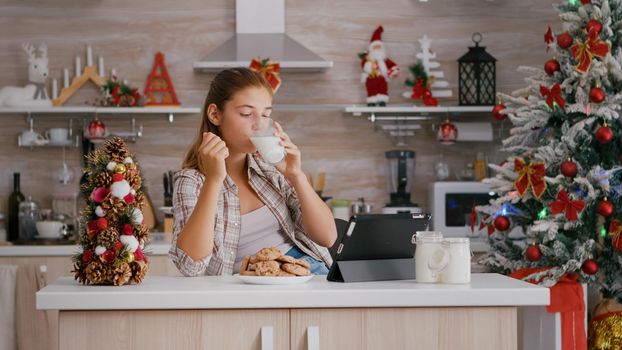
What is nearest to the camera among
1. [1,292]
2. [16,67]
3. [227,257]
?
[227,257]

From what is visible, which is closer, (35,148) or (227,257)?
(227,257)

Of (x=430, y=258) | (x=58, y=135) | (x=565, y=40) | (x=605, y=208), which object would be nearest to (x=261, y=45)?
(x=58, y=135)

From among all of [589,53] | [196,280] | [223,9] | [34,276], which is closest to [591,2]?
[589,53]

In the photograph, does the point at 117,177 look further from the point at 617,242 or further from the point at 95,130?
the point at 95,130

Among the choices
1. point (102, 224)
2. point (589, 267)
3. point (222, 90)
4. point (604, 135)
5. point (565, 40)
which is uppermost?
point (565, 40)

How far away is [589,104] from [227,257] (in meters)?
2.15

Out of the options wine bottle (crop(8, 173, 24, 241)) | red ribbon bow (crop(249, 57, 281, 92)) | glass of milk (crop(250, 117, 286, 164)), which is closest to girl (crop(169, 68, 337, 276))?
glass of milk (crop(250, 117, 286, 164))

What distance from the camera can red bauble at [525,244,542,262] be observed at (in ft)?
13.2

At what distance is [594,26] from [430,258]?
223cm

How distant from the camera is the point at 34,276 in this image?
4648 millimetres

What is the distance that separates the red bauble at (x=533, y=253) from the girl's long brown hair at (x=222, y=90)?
180cm

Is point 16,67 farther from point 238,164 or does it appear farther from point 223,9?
point 238,164

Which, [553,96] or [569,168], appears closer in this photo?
[569,168]

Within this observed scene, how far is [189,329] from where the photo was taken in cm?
197
